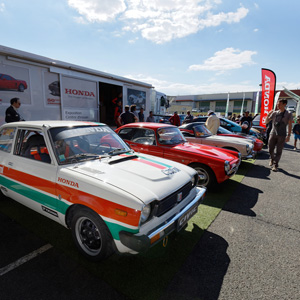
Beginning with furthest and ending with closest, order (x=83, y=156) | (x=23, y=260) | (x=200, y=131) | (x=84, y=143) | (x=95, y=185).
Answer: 1. (x=200, y=131)
2. (x=84, y=143)
3. (x=83, y=156)
4. (x=23, y=260)
5. (x=95, y=185)

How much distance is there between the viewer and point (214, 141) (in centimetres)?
643

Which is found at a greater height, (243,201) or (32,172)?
(32,172)

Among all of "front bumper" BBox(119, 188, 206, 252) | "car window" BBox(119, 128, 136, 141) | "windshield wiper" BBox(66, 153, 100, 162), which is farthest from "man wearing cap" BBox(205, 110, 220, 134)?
"windshield wiper" BBox(66, 153, 100, 162)

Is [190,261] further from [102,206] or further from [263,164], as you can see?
[263,164]

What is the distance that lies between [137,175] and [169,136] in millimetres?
2755

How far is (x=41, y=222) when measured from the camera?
121 inches

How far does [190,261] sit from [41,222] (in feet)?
7.70

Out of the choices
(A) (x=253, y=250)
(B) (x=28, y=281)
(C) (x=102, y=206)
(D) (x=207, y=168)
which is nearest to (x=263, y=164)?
(D) (x=207, y=168)

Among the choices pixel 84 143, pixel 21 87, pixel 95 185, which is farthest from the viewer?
pixel 21 87

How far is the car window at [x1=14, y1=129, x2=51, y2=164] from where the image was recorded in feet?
8.73

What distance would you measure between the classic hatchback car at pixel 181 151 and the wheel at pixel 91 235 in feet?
8.81

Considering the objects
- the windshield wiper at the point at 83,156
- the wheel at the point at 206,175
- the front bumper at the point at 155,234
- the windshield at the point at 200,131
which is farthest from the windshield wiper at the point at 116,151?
the windshield at the point at 200,131


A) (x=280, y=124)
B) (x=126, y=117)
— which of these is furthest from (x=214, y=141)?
(x=126, y=117)

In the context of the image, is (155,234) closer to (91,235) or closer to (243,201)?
(91,235)
